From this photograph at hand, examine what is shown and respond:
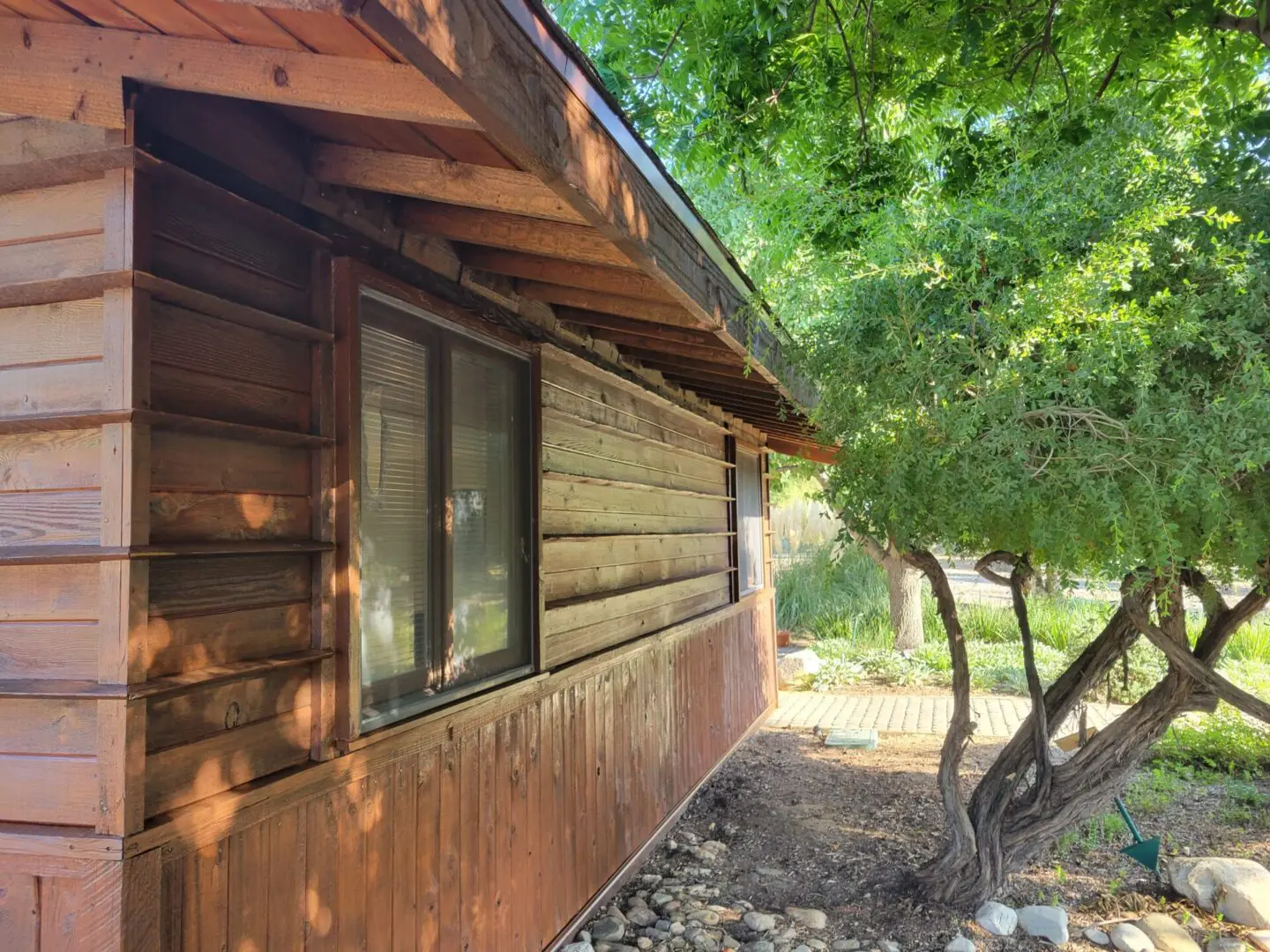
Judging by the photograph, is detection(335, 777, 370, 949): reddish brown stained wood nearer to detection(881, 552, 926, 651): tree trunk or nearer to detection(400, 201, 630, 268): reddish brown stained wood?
detection(400, 201, 630, 268): reddish brown stained wood

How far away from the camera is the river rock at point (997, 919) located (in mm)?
4223

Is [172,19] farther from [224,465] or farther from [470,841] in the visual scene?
[470,841]

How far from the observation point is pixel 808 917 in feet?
14.4

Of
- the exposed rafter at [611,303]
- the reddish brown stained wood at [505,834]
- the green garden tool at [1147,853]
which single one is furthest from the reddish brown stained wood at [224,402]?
the green garden tool at [1147,853]

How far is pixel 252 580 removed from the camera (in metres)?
2.17

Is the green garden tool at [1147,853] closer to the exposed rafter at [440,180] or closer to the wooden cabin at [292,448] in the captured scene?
the wooden cabin at [292,448]

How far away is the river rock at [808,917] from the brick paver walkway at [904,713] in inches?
174

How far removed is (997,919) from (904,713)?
18.0 ft

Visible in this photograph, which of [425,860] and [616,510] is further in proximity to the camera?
[616,510]

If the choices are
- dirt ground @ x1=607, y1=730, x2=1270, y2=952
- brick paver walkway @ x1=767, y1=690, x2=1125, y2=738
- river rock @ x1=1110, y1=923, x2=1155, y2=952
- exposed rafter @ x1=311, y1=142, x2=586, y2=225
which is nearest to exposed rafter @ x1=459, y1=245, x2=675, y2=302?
exposed rafter @ x1=311, y1=142, x2=586, y2=225

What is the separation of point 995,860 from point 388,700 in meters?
3.54

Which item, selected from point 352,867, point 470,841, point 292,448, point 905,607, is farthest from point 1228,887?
point 905,607

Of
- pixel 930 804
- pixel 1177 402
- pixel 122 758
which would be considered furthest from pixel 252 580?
pixel 930 804

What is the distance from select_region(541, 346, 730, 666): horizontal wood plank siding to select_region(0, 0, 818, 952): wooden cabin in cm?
20
